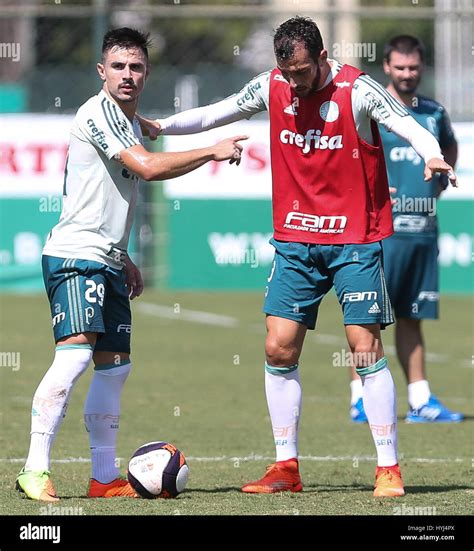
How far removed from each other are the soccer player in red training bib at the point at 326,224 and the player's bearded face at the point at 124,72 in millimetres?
436

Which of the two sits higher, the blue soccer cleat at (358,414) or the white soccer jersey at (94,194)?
the white soccer jersey at (94,194)

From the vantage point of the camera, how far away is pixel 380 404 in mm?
7082

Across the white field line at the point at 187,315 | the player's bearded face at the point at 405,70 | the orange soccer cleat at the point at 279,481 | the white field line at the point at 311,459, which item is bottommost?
the white field line at the point at 311,459

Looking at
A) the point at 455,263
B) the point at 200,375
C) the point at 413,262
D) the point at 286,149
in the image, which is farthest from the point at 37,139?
the point at 286,149

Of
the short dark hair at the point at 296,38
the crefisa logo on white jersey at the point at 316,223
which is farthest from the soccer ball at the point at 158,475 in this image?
the short dark hair at the point at 296,38

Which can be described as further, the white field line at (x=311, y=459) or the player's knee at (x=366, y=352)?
the white field line at (x=311, y=459)

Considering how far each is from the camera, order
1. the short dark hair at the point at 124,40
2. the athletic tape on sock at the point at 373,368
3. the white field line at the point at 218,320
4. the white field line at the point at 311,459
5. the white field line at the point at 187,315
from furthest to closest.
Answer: the white field line at the point at 187,315
the white field line at the point at 218,320
the white field line at the point at 311,459
the athletic tape on sock at the point at 373,368
the short dark hair at the point at 124,40

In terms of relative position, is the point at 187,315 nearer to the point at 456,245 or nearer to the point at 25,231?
the point at 25,231

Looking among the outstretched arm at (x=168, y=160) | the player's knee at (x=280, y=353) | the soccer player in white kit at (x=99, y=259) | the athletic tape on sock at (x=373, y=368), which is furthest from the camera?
the player's knee at (x=280, y=353)

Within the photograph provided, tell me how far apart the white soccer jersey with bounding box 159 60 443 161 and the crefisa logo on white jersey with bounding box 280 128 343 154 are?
0.13 metres

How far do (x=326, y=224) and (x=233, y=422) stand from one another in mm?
3298

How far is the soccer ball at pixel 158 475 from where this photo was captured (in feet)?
22.7

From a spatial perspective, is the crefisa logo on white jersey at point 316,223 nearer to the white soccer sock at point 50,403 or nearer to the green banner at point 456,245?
the white soccer sock at point 50,403

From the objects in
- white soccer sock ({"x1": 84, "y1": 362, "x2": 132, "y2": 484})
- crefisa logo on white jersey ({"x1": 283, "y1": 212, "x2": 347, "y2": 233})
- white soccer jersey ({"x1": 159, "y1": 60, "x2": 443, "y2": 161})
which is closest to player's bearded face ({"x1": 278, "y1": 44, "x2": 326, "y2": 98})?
white soccer jersey ({"x1": 159, "y1": 60, "x2": 443, "y2": 161})
